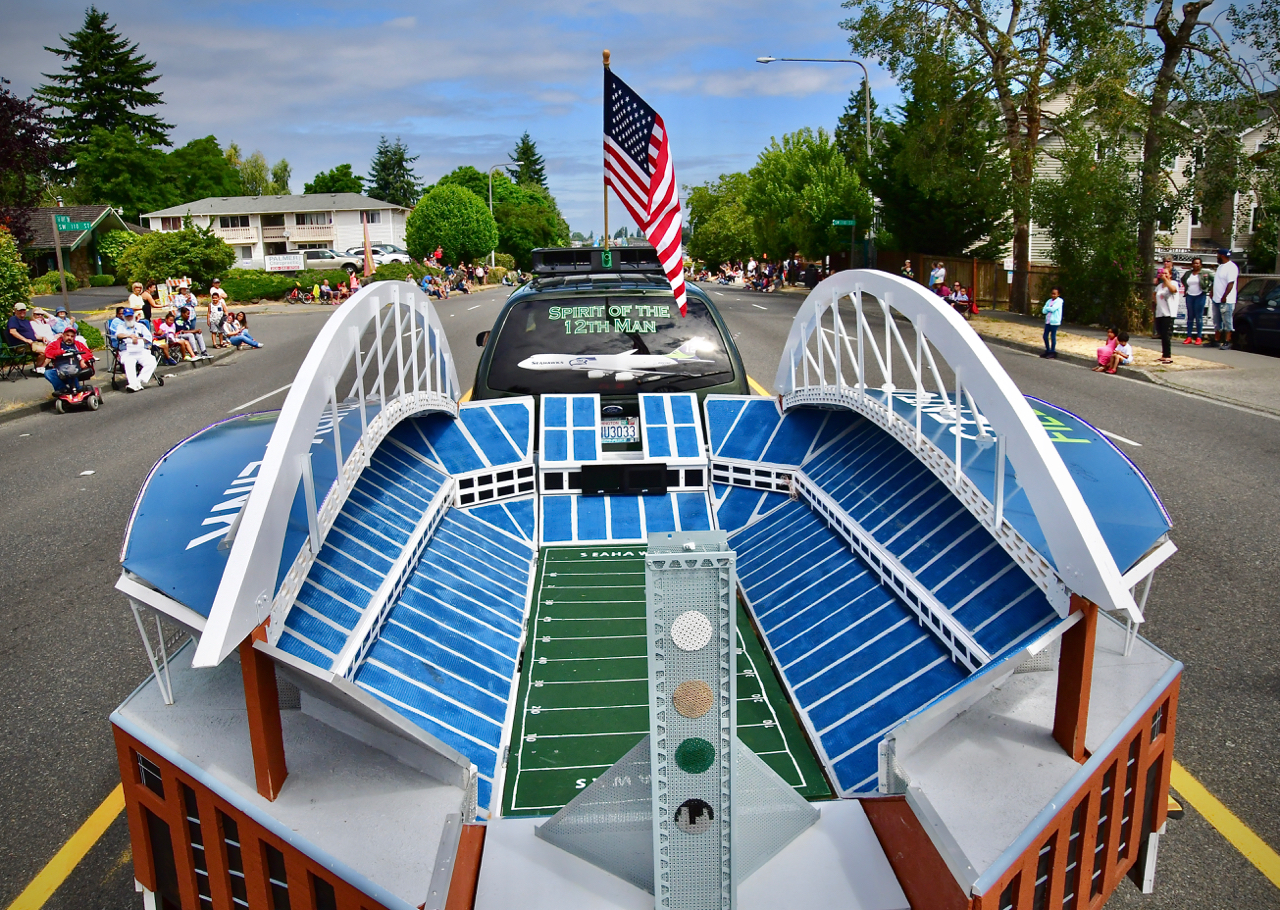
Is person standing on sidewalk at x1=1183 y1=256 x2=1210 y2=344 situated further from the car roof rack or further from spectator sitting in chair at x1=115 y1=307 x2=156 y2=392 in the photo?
spectator sitting in chair at x1=115 y1=307 x2=156 y2=392

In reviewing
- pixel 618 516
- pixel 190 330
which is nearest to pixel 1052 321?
pixel 618 516

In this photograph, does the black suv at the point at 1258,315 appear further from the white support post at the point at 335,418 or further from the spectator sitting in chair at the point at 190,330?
the spectator sitting in chair at the point at 190,330

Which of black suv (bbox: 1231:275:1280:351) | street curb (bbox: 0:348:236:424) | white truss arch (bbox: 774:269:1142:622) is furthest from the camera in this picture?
black suv (bbox: 1231:275:1280:351)

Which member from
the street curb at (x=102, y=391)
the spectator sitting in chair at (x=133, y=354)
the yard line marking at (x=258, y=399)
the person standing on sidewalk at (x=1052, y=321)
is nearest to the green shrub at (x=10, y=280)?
the street curb at (x=102, y=391)

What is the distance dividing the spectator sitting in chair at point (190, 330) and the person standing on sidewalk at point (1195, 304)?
23.1 meters

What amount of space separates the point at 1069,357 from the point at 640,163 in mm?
14878

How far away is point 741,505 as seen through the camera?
698cm

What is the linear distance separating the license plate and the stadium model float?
1.01 meters

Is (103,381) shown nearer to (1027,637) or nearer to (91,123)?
(1027,637)

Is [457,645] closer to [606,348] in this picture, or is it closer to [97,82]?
[606,348]

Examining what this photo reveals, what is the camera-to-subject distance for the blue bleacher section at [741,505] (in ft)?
22.5

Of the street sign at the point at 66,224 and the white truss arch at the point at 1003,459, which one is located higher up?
the street sign at the point at 66,224

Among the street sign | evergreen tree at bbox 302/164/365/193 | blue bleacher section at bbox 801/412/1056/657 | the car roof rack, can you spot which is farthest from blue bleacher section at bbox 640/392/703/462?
evergreen tree at bbox 302/164/365/193

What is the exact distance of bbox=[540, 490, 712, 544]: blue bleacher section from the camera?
22.2 feet
